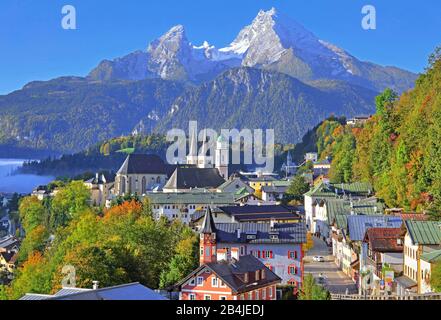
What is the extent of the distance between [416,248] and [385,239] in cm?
478

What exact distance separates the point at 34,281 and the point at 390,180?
33.3m

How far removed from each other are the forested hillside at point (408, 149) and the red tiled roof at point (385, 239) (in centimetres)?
392

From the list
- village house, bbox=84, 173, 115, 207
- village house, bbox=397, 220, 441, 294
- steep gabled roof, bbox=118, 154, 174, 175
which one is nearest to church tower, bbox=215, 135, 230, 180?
steep gabled roof, bbox=118, 154, 174, 175

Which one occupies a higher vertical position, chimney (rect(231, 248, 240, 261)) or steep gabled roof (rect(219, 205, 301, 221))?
steep gabled roof (rect(219, 205, 301, 221))

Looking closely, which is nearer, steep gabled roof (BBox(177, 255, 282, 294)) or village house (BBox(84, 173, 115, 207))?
steep gabled roof (BBox(177, 255, 282, 294))

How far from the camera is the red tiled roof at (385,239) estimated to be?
41344 millimetres

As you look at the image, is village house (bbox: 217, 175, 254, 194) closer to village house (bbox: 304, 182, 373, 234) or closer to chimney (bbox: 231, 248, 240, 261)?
village house (bbox: 304, 182, 373, 234)

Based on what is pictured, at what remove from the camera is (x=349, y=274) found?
5066cm

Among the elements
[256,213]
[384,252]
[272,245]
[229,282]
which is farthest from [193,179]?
[229,282]

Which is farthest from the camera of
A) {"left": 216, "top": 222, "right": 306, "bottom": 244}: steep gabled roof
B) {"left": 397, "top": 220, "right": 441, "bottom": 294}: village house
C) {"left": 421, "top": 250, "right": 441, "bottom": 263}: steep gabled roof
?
{"left": 216, "top": 222, "right": 306, "bottom": 244}: steep gabled roof

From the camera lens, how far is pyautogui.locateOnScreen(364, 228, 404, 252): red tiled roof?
41.3 meters

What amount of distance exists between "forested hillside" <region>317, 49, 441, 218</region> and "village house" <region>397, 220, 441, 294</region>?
5.97 m

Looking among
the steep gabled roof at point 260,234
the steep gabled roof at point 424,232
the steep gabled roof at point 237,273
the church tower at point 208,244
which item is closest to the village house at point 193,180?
the steep gabled roof at point 260,234

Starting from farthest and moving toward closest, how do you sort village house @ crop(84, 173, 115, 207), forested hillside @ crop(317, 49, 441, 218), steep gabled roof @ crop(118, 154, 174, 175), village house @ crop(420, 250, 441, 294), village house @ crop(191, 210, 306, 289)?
1. steep gabled roof @ crop(118, 154, 174, 175)
2. village house @ crop(84, 173, 115, 207)
3. forested hillside @ crop(317, 49, 441, 218)
4. village house @ crop(191, 210, 306, 289)
5. village house @ crop(420, 250, 441, 294)
